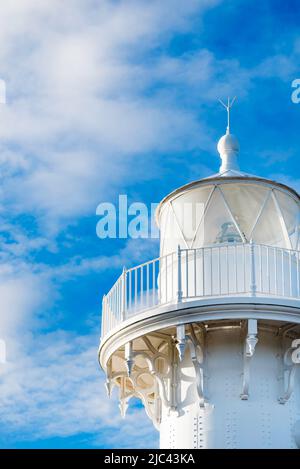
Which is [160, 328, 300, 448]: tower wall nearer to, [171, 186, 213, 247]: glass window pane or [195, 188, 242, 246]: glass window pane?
[195, 188, 242, 246]: glass window pane

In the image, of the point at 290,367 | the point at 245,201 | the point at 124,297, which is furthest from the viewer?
the point at 245,201

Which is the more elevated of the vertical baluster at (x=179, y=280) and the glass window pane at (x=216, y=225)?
the glass window pane at (x=216, y=225)

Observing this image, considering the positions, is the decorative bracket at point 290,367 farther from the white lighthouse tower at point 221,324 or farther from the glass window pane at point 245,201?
the glass window pane at point 245,201

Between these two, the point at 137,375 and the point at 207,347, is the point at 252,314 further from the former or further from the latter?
the point at 137,375

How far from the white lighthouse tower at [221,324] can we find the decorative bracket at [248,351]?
20mm

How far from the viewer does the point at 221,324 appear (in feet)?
87.4

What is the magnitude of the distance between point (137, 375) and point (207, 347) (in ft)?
7.32

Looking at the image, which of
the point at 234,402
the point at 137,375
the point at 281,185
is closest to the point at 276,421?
the point at 234,402

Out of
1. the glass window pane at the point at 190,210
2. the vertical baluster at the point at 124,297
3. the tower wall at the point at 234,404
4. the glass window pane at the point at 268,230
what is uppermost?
the glass window pane at the point at 190,210

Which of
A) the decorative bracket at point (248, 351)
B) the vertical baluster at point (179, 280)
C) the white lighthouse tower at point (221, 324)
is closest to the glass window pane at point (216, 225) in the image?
the white lighthouse tower at point (221, 324)

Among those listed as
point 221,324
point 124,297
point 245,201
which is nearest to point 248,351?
point 221,324

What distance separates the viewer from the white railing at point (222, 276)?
26.2m

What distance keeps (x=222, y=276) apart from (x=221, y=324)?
1016 millimetres

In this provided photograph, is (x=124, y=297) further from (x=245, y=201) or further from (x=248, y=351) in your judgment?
(x=245, y=201)
